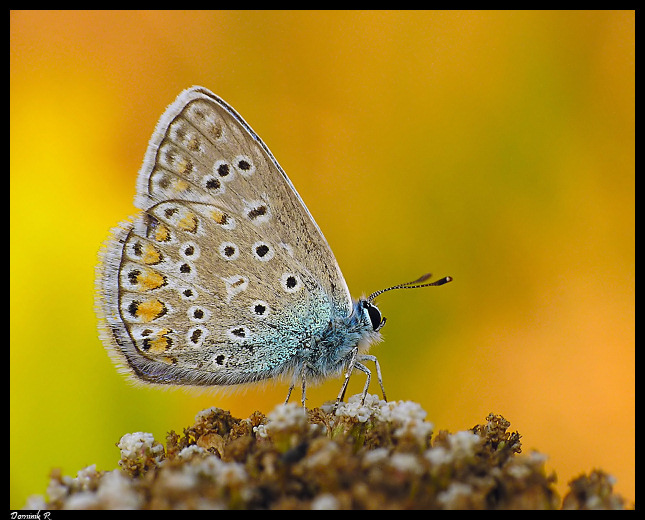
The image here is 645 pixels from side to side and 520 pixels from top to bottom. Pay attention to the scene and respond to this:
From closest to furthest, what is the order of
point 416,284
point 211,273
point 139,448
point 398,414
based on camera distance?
point 398,414 < point 139,448 < point 211,273 < point 416,284

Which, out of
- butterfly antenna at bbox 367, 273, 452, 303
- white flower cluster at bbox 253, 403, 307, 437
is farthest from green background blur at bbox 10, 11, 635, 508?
white flower cluster at bbox 253, 403, 307, 437

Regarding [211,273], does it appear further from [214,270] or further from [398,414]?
[398,414]

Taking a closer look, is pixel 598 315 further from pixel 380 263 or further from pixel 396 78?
pixel 396 78

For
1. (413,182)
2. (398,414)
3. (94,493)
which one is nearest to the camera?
(94,493)

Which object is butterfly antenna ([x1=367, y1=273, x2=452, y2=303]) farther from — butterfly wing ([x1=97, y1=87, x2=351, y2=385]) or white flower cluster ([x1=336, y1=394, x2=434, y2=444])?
white flower cluster ([x1=336, y1=394, x2=434, y2=444])

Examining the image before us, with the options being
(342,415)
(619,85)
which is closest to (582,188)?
(619,85)

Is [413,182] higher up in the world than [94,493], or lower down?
higher up

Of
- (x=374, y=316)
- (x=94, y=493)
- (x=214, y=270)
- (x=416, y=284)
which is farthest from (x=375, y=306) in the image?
(x=94, y=493)
